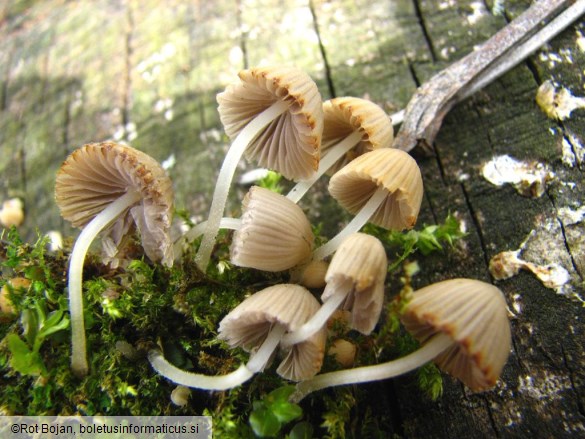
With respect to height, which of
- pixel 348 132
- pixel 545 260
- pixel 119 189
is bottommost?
pixel 545 260

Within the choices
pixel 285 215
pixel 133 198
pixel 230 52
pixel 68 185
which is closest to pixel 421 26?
pixel 230 52

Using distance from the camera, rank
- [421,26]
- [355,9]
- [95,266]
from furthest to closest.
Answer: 1. [355,9]
2. [421,26]
3. [95,266]

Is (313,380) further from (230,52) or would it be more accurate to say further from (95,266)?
(230,52)

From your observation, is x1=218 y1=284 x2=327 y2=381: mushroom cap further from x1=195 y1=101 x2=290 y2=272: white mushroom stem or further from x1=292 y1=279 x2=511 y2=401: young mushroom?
x1=195 y1=101 x2=290 y2=272: white mushroom stem

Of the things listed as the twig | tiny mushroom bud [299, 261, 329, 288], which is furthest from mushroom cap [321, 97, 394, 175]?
tiny mushroom bud [299, 261, 329, 288]

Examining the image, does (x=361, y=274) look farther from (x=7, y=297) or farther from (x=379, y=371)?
(x=7, y=297)

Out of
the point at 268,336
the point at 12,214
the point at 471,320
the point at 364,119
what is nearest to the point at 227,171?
the point at 364,119
